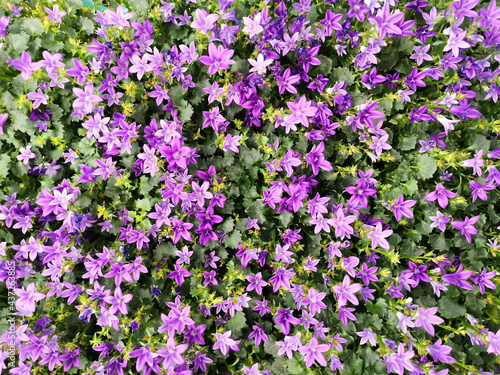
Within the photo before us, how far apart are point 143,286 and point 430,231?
2.89 m

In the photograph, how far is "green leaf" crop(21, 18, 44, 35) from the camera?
3.07m

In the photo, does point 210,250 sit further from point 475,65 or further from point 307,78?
point 475,65

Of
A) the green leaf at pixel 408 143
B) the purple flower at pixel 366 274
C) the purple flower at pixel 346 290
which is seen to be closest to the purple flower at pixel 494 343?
the purple flower at pixel 366 274

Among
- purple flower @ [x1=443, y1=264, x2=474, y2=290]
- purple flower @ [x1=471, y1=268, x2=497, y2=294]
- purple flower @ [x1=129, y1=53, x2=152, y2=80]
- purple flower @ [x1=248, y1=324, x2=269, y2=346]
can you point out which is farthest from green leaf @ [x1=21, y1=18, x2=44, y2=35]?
purple flower @ [x1=471, y1=268, x2=497, y2=294]

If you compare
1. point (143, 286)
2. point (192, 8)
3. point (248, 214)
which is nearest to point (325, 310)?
point (248, 214)

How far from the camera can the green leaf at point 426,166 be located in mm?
3049

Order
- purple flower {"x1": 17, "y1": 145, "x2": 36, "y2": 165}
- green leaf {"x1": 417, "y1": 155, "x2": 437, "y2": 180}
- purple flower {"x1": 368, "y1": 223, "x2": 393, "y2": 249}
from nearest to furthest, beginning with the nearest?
1. purple flower {"x1": 368, "y1": 223, "x2": 393, "y2": 249}
2. purple flower {"x1": 17, "y1": 145, "x2": 36, "y2": 165}
3. green leaf {"x1": 417, "y1": 155, "x2": 437, "y2": 180}

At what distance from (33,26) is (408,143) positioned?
3892 mm

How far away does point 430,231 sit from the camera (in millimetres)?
3133

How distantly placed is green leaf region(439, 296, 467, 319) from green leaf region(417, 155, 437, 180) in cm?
124

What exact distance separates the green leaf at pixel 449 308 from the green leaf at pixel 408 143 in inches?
60.3

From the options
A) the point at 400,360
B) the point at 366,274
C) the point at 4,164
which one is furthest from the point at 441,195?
the point at 4,164

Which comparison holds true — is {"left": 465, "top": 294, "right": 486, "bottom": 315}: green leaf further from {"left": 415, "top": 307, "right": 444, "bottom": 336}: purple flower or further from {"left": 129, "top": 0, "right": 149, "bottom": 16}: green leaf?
{"left": 129, "top": 0, "right": 149, "bottom": 16}: green leaf

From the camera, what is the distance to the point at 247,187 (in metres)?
3.15
